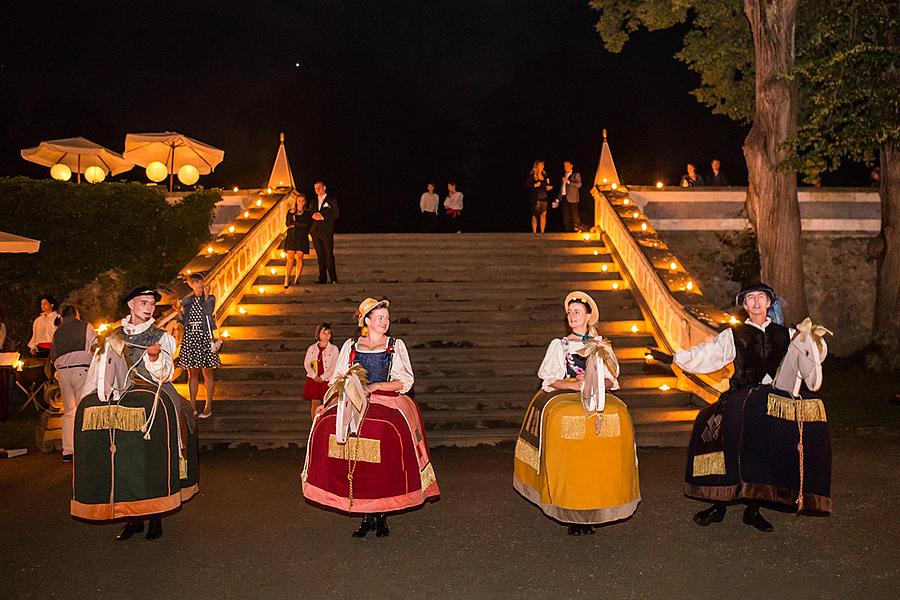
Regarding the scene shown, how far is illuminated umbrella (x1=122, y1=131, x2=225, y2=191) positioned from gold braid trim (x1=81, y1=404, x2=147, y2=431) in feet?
39.3

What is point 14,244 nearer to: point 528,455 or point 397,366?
point 397,366

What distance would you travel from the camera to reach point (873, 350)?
15430 mm

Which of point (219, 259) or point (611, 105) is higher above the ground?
point (611, 105)

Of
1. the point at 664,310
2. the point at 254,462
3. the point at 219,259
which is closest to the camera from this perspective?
the point at 254,462

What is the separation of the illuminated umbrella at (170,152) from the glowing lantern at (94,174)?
1.04m

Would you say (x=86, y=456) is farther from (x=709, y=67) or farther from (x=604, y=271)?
(x=709, y=67)

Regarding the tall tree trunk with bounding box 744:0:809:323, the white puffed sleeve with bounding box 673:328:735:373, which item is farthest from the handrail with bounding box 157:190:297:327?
the tall tree trunk with bounding box 744:0:809:323

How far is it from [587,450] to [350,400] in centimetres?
178

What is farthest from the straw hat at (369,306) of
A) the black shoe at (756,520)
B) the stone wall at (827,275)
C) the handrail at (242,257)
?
the stone wall at (827,275)

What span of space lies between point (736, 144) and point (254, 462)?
92.6ft

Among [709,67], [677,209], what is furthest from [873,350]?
[709,67]

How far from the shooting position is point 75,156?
18656 millimetres

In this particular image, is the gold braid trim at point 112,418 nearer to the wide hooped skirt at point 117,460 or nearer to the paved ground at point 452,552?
the wide hooped skirt at point 117,460

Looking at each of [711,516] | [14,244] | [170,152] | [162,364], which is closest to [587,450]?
[711,516]
